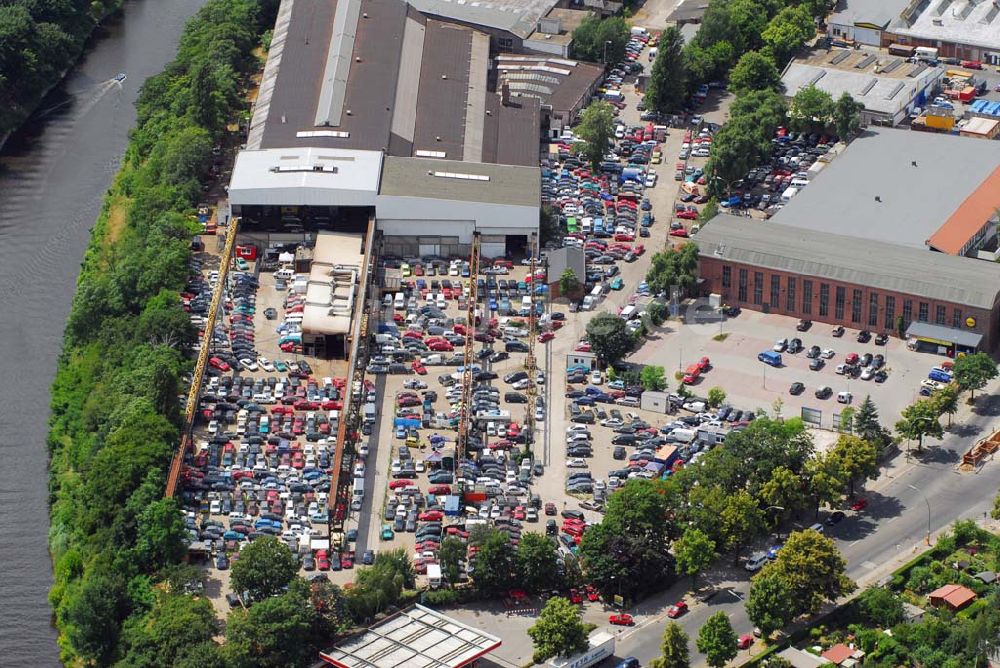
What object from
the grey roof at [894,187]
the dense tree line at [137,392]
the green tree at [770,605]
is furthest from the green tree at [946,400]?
the dense tree line at [137,392]

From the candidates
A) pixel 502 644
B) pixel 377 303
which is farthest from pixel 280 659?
pixel 377 303

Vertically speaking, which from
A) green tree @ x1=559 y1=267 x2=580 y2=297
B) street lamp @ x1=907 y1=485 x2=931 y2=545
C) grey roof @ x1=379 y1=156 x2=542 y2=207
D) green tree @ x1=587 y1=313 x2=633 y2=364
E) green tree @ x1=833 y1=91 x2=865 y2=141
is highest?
green tree @ x1=833 y1=91 x2=865 y2=141

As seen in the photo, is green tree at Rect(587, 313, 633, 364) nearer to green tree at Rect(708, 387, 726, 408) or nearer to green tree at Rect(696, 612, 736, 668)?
green tree at Rect(708, 387, 726, 408)

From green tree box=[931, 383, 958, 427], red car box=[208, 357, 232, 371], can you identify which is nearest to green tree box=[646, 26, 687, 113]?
green tree box=[931, 383, 958, 427]

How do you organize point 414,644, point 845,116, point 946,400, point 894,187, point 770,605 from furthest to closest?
point 845,116
point 894,187
point 946,400
point 770,605
point 414,644

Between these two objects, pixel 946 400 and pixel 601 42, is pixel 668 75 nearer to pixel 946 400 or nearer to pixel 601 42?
pixel 601 42

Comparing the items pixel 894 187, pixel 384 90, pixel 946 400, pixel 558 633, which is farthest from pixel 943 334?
pixel 384 90

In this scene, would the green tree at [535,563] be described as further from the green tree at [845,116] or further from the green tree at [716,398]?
the green tree at [845,116]
